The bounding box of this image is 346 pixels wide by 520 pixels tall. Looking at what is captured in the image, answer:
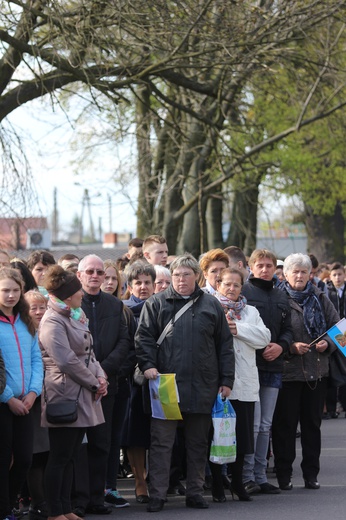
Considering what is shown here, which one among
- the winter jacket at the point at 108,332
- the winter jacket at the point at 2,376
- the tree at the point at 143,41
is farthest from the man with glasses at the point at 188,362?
the tree at the point at 143,41

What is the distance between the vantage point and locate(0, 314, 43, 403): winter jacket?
8.40 meters

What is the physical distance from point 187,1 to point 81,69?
65.1 inches

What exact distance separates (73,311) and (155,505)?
180 centimetres

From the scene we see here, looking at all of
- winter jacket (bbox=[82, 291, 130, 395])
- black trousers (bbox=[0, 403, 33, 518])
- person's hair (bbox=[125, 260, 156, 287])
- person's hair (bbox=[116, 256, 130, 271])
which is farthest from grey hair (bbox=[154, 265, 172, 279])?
person's hair (bbox=[116, 256, 130, 271])

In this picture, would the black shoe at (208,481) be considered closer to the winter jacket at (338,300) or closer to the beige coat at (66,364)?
the beige coat at (66,364)

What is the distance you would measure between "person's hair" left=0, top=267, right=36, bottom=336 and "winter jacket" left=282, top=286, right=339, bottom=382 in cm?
269

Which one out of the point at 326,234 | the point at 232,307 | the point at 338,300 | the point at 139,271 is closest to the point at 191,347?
the point at 232,307

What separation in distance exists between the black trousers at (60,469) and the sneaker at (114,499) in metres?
1.06

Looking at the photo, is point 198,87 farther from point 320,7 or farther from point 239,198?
point 239,198

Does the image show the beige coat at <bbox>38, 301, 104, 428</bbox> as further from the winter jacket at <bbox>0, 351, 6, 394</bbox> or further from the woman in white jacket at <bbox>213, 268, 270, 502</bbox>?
the woman in white jacket at <bbox>213, 268, 270, 502</bbox>

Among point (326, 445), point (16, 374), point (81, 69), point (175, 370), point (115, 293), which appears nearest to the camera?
point (16, 374)

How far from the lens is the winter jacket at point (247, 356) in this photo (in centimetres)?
976

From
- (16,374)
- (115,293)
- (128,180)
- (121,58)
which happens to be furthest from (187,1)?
(128,180)

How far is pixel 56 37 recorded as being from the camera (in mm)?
14242
